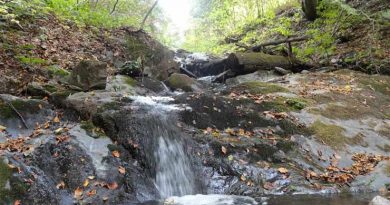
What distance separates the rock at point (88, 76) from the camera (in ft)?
29.7

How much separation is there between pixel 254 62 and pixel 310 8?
5.67m

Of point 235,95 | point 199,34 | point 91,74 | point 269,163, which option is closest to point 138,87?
point 91,74

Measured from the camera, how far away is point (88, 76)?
9133 millimetres

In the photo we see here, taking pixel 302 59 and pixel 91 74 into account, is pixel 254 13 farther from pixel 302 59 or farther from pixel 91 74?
pixel 91 74

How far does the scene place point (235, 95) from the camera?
393 inches

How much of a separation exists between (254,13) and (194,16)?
49.0 feet

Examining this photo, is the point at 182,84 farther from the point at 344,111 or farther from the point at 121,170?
the point at 121,170

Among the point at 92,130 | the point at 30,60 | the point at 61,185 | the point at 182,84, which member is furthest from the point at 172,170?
the point at 182,84

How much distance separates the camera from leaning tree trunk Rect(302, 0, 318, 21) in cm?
1752

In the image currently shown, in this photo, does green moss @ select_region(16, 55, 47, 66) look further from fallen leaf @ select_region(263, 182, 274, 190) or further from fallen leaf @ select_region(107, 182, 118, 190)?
fallen leaf @ select_region(263, 182, 274, 190)

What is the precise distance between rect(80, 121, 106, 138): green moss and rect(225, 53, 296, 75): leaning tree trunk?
7712mm

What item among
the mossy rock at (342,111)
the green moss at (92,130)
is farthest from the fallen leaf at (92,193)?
the mossy rock at (342,111)

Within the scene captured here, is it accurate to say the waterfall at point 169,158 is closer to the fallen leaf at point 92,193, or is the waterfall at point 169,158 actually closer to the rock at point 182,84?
the fallen leaf at point 92,193

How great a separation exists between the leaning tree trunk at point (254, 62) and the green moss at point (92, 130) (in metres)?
7.71
